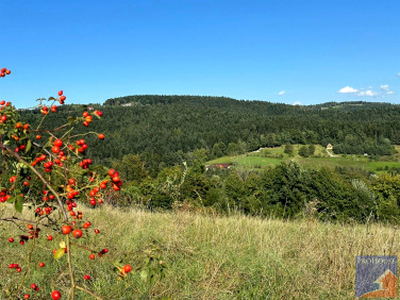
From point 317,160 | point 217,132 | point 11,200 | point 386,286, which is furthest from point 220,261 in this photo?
point 217,132

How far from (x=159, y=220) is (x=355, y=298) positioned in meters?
3.40

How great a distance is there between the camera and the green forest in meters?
23.5

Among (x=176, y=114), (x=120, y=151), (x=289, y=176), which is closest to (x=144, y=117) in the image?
(x=176, y=114)

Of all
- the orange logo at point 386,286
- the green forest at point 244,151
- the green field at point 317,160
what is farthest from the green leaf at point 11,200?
the green field at point 317,160

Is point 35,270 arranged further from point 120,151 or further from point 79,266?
point 120,151

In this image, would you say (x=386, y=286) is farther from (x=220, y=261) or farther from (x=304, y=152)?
(x=304, y=152)

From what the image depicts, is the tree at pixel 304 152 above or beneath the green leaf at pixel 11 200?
beneath

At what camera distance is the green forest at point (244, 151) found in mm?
23469

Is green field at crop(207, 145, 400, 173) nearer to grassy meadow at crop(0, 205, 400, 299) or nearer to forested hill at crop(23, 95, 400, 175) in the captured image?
forested hill at crop(23, 95, 400, 175)

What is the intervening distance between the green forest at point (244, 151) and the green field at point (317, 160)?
4.11m

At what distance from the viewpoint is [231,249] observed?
3.60 m

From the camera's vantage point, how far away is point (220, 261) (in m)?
3.21

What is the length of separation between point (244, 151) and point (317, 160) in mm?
24027

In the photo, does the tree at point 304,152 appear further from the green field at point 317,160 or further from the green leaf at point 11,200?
the green leaf at point 11,200
